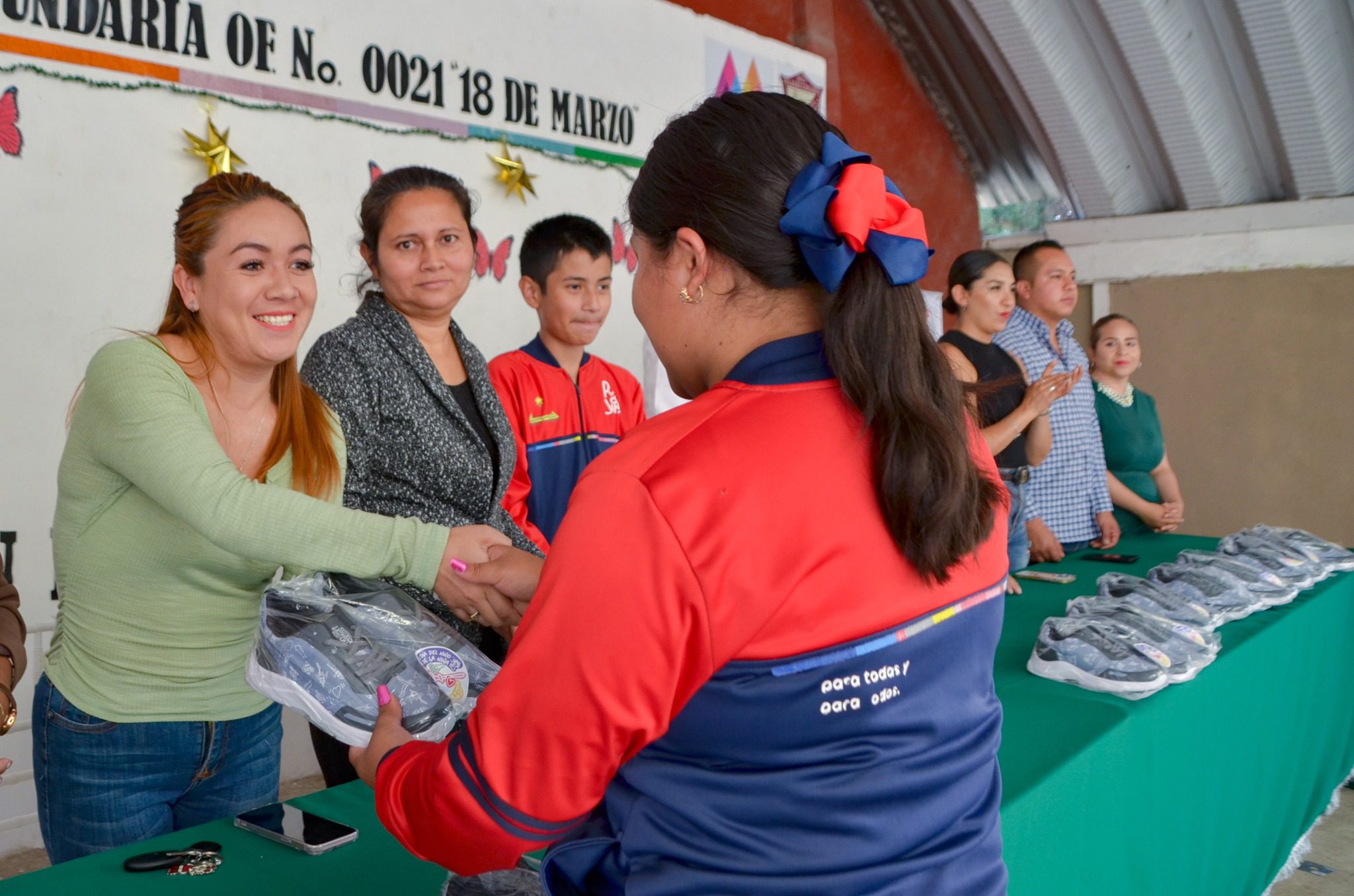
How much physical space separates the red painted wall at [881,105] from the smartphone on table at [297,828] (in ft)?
14.3

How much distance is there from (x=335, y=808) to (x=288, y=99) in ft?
8.48

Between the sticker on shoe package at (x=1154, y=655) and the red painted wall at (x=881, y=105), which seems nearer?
the sticker on shoe package at (x=1154, y=655)

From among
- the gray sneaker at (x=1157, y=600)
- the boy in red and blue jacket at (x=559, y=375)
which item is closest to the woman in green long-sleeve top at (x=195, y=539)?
the boy in red and blue jacket at (x=559, y=375)

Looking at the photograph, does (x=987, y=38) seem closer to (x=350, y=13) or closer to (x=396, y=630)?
(x=350, y=13)

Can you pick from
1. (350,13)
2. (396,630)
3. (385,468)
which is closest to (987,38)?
(350,13)

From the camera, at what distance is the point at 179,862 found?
1.22m

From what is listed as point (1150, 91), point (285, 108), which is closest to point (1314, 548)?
point (285, 108)

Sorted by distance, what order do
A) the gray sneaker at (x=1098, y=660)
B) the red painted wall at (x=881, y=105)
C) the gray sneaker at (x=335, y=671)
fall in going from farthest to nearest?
the red painted wall at (x=881, y=105) < the gray sneaker at (x=1098, y=660) < the gray sneaker at (x=335, y=671)

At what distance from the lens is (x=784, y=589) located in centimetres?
82

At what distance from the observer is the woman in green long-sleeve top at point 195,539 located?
1.36 metres

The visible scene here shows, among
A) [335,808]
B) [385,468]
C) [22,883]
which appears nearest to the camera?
[22,883]

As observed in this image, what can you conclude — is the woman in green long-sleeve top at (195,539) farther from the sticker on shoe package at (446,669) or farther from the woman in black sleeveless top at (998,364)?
the woman in black sleeveless top at (998,364)

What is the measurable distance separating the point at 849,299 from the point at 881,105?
578 centimetres

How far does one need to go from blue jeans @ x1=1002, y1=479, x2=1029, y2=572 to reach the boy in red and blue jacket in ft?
3.38
